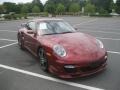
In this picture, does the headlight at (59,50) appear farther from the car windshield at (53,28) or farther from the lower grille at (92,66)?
the car windshield at (53,28)

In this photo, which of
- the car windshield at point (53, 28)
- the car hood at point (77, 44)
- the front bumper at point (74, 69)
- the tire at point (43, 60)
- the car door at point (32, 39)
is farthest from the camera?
the car door at point (32, 39)

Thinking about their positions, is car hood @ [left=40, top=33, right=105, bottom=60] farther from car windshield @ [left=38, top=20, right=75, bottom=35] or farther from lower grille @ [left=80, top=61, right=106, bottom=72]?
car windshield @ [left=38, top=20, right=75, bottom=35]

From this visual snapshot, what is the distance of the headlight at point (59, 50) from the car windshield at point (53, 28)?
109 centimetres

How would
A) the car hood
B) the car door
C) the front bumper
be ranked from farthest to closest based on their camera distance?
the car door < the car hood < the front bumper

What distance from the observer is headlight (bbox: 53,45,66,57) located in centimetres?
476

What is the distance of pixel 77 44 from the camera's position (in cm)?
505

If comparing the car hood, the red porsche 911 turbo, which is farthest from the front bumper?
the car hood

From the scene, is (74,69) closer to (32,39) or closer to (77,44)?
(77,44)

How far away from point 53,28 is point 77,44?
1.37 metres

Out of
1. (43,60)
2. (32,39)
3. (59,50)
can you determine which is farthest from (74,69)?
(32,39)

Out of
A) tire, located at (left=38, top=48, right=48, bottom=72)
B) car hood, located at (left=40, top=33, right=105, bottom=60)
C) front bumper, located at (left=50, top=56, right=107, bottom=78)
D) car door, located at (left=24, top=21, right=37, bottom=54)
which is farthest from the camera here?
car door, located at (left=24, top=21, right=37, bottom=54)

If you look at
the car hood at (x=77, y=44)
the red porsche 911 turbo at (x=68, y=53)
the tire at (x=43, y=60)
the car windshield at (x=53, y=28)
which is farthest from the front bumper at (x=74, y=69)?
the car windshield at (x=53, y=28)

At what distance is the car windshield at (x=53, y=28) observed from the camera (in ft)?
19.8

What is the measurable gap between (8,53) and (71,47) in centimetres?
352
